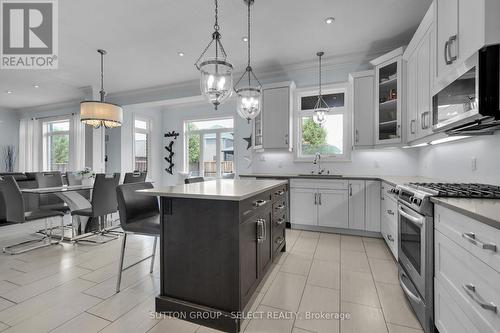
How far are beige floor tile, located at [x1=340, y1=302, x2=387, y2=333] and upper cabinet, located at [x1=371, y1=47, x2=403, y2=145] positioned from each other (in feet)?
8.03

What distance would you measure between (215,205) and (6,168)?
9361 mm

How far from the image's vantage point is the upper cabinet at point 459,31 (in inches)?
53.5

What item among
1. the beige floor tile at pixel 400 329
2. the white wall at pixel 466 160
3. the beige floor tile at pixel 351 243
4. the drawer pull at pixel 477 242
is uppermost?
the white wall at pixel 466 160

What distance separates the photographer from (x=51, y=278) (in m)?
2.33

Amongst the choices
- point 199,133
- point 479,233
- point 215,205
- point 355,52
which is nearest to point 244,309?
point 215,205

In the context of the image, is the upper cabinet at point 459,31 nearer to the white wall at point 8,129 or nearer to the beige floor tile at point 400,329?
the beige floor tile at point 400,329

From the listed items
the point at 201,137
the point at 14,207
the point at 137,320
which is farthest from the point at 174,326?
the point at 201,137

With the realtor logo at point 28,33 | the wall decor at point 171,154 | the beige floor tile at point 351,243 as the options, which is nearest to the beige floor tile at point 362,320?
the beige floor tile at point 351,243

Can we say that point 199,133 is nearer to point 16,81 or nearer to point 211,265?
point 16,81

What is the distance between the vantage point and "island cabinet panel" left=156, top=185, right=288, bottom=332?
5.26 feet

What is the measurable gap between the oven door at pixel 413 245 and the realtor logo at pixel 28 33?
14.1ft

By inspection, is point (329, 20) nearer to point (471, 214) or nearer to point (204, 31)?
point (204, 31)

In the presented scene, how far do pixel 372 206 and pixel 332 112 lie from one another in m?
1.85

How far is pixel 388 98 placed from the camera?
3570 mm
